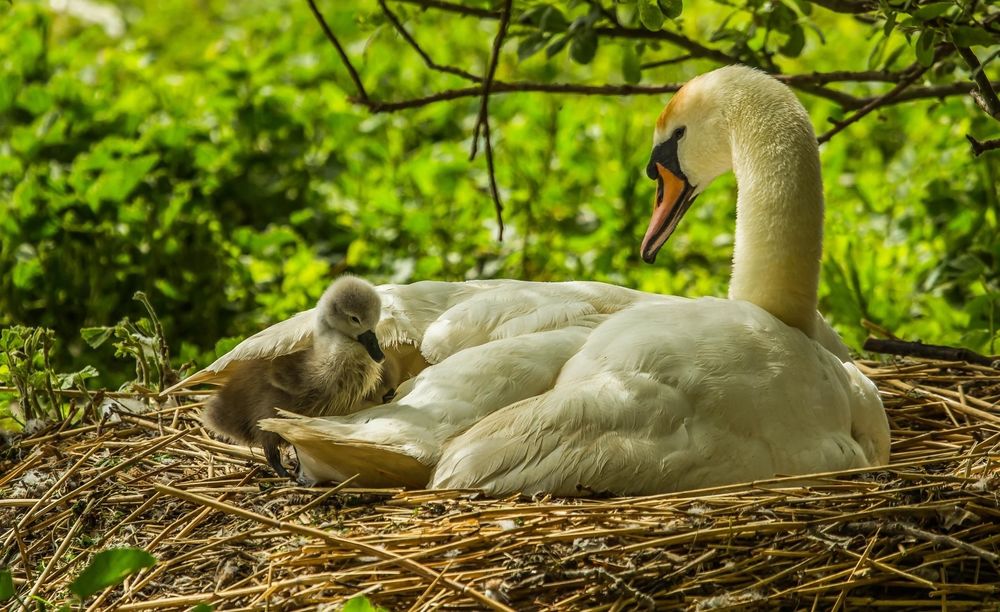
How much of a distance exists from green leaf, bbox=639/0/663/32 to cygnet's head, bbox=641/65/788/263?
500 millimetres

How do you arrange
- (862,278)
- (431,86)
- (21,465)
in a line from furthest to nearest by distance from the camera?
(431,86) < (862,278) < (21,465)

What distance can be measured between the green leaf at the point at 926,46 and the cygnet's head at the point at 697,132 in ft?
1.53

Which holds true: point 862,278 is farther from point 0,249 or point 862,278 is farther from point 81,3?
point 81,3

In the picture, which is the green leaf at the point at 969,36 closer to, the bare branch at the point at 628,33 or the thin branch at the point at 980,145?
the thin branch at the point at 980,145

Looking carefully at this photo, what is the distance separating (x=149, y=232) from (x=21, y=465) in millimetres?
2759

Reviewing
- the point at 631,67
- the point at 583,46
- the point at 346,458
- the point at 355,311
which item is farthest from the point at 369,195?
the point at 346,458

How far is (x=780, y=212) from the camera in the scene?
405 centimetres

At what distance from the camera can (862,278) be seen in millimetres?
6672

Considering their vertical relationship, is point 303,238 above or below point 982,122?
below

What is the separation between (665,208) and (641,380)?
4.26 feet

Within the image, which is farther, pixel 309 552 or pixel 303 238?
pixel 303 238

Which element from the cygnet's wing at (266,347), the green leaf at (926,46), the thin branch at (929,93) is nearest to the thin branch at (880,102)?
the thin branch at (929,93)

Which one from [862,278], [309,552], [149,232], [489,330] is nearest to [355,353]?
[489,330]

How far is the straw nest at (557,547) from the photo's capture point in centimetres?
305
